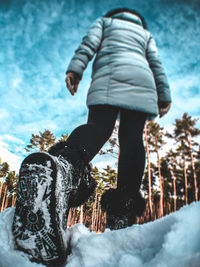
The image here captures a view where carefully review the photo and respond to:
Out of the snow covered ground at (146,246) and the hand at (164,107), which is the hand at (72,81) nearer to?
the hand at (164,107)

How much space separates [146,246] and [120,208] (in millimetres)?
661

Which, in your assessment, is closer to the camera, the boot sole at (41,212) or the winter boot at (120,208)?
the boot sole at (41,212)

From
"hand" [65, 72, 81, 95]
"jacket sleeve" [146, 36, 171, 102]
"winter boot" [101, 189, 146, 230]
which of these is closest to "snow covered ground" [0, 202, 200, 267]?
"winter boot" [101, 189, 146, 230]

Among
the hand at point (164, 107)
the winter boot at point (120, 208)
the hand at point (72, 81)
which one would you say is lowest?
the winter boot at point (120, 208)

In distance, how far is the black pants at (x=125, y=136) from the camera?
3.49ft

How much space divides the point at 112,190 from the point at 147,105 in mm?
594

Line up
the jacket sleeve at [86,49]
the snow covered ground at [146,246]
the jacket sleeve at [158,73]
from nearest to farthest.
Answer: the snow covered ground at [146,246]
the jacket sleeve at [86,49]
the jacket sleeve at [158,73]

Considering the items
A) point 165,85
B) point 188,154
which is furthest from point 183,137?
point 165,85

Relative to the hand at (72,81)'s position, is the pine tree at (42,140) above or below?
above

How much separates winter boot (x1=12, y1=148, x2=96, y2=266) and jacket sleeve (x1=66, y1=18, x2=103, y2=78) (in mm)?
777

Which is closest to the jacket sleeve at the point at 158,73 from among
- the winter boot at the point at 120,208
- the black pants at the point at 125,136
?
the black pants at the point at 125,136

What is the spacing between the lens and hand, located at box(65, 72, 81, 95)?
1.28 meters

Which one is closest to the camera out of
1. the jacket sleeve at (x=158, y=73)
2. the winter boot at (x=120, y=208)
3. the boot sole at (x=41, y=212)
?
the boot sole at (x=41, y=212)

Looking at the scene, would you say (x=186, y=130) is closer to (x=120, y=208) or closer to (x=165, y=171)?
(x=165, y=171)
